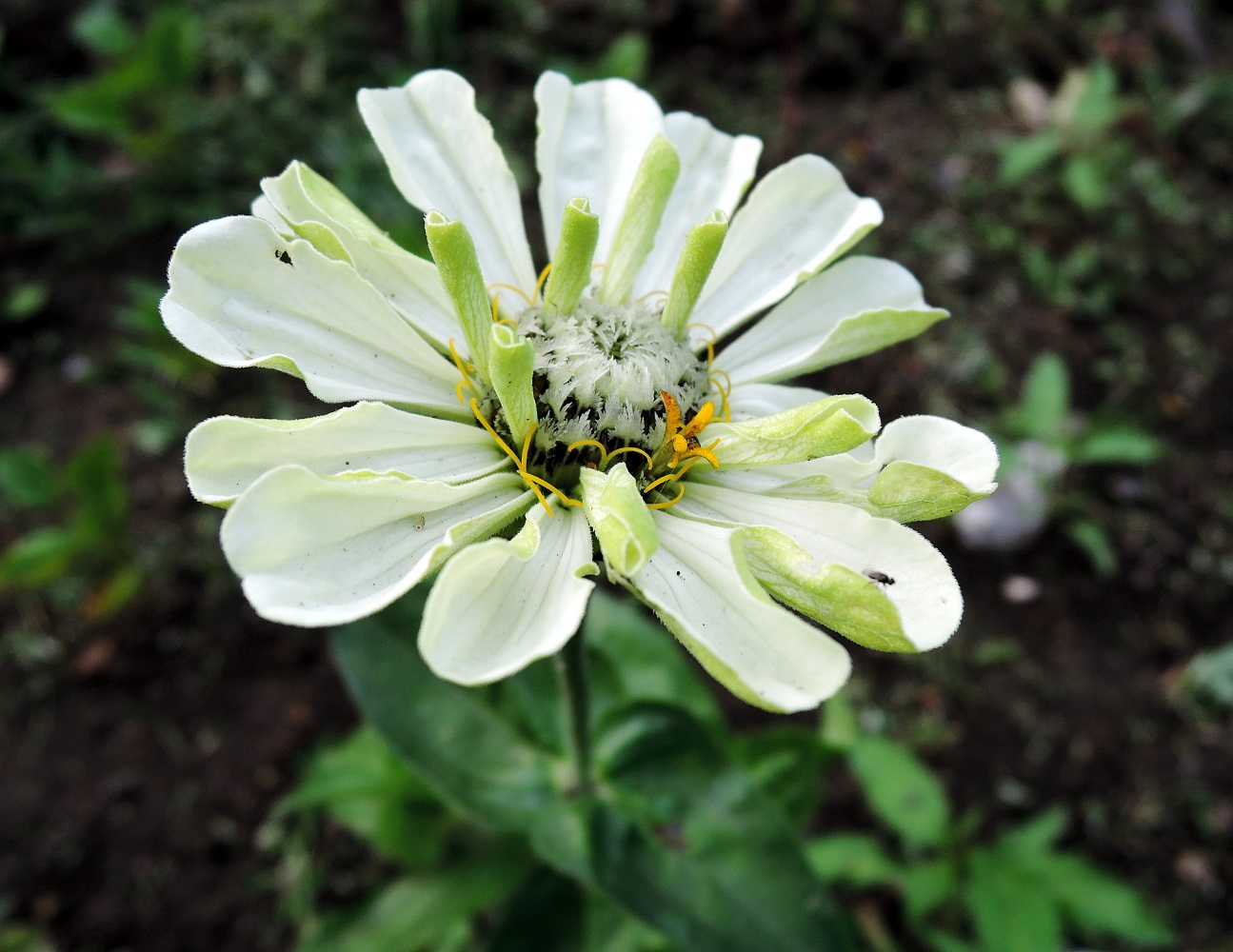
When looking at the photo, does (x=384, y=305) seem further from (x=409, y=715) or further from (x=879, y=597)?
(x=409, y=715)

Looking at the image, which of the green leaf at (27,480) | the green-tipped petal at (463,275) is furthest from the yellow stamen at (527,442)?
the green leaf at (27,480)

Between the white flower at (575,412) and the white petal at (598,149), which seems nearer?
the white flower at (575,412)

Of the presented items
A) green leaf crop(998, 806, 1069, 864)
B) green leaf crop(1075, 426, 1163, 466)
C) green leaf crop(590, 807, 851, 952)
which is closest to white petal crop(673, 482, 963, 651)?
green leaf crop(590, 807, 851, 952)

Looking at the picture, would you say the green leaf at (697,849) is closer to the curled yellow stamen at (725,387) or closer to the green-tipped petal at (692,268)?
the curled yellow stamen at (725,387)

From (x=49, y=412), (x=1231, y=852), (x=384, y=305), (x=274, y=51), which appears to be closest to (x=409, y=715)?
(x=384, y=305)

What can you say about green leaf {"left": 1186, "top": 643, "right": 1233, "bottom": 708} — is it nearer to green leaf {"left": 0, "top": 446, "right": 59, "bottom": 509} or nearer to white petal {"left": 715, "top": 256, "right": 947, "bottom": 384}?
white petal {"left": 715, "top": 256, "right": 947, "bottom": 384}
